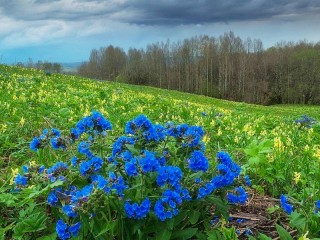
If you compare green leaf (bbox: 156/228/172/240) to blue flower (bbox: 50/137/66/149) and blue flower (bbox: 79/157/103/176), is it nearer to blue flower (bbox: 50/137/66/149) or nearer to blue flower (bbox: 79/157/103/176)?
blue flower (bbox: 79/157/103/176)

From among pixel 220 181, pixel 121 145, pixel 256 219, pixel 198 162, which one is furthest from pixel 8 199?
pixel 256 219

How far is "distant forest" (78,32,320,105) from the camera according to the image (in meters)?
92.1

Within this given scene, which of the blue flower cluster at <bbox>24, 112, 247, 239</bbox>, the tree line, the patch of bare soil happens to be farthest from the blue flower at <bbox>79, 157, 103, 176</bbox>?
the tree line

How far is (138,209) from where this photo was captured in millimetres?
2525

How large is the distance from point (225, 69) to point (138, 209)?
9961 centimetres

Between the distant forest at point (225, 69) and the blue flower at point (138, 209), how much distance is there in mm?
90714

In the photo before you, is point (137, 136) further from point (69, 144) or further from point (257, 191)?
point (257, 191)

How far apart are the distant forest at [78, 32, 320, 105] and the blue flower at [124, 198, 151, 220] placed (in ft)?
298

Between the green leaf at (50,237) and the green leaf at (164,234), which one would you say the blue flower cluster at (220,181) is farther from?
the green leaf at (50,237)

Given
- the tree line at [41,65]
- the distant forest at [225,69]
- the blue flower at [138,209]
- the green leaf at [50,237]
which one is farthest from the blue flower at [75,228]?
the distant forest at [225,69]

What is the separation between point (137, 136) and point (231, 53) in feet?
351

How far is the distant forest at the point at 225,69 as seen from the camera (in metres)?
92.1

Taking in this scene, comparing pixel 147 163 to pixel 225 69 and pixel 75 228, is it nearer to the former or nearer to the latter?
pixel 75 228

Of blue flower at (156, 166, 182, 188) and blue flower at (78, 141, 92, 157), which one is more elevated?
blue flower at (78, 141, 92, 157)
